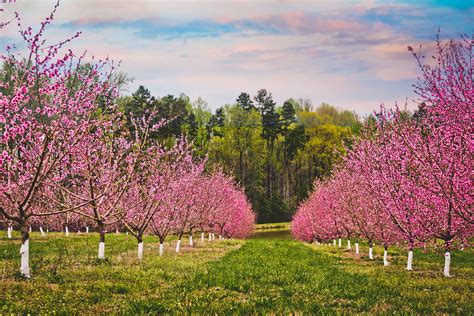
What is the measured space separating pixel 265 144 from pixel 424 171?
7605cm

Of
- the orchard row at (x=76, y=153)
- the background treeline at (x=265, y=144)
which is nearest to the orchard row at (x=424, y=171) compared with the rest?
the orchard row at (x=76, y=153)

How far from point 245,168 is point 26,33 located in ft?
252

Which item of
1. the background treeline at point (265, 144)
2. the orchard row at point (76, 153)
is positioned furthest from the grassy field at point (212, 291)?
the background treeline at point (265, 144)

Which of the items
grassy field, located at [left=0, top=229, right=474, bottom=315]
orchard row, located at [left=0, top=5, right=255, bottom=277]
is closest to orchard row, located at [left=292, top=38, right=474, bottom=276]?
grassy field, located at [left=0, top=229, right=474, bottom=315]

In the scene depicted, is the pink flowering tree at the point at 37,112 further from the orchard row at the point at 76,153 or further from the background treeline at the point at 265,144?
the background treeline at the point at 265,144

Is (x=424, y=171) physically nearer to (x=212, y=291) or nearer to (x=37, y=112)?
(x=212, y=291)

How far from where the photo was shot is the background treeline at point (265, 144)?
264 feet

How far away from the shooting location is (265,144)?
92688 millimetres

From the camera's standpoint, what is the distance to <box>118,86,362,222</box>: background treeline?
8038cm

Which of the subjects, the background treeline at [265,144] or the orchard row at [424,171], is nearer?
the orchard row at [424,171]

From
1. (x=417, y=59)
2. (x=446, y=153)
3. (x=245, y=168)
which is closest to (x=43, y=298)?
(x=417, y=59)

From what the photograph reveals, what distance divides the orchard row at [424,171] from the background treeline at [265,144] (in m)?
52.5

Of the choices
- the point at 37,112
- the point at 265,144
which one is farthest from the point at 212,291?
the point at 265,144

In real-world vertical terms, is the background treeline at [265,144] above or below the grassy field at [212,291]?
above
